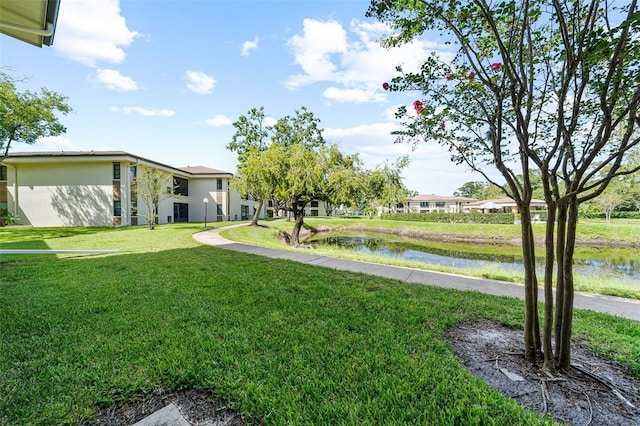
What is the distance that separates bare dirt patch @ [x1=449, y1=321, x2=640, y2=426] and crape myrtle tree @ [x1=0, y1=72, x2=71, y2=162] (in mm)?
22567

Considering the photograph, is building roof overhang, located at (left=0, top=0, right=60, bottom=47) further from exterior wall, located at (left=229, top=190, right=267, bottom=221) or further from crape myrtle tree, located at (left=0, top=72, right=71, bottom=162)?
exterior wall, located at (left=229, top=190, right=267, bottom=221)

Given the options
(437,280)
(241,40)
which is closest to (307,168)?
(241,40)

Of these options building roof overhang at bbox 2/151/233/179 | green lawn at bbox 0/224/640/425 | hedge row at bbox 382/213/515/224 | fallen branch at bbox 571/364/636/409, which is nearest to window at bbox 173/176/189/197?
building roof overhang at bbox 2/151/233/179

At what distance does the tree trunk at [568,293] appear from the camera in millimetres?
2357

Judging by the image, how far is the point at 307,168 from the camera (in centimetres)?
1353

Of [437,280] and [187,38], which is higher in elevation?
[187,38]

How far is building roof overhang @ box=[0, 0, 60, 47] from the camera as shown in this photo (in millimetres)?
2854

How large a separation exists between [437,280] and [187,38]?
917 centimetres

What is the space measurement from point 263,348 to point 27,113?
834 inches

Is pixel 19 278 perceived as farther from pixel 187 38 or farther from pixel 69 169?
pixel 69 169

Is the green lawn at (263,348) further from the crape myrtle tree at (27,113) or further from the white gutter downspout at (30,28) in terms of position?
the crape myrtle tree at (27,113)

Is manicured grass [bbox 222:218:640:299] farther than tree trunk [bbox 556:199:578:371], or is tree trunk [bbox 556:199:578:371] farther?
manicured grass [bbox 222:218:640:299]

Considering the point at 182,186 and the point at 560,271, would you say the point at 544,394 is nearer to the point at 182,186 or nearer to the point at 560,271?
the point at 560,271

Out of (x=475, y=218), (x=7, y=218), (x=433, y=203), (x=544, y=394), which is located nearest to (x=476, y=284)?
(x=544, y=394)
